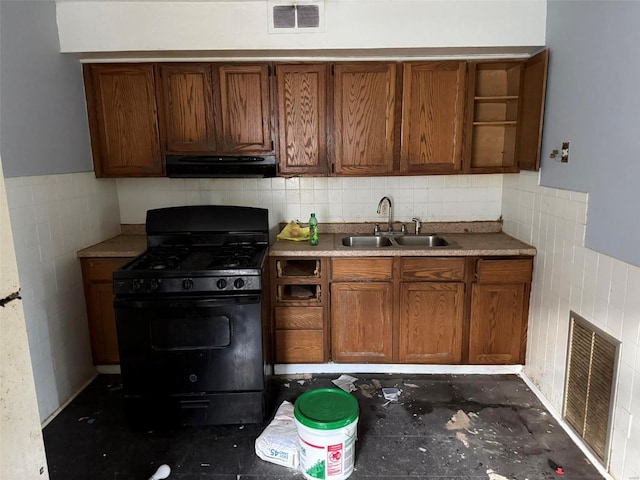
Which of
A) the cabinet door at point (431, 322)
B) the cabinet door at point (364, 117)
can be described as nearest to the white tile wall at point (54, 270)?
the cabinet door at point (364, 117)

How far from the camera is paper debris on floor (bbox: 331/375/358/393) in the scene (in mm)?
2650

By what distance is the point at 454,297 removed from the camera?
2.67 m

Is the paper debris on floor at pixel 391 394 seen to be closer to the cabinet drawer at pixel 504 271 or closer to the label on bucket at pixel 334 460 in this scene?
the label on bucket at pixel 334 460

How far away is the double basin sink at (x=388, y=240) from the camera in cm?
304

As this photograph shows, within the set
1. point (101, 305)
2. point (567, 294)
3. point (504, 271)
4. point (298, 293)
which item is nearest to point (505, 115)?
point (504, 271)

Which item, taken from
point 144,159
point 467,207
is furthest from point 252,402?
point 467,207

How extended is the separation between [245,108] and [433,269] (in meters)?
1.63

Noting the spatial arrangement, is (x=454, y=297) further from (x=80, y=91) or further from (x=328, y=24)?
(x=80, y=91)

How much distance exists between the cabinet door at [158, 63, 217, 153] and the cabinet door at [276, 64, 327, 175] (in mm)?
475

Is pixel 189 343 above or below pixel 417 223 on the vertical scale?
below

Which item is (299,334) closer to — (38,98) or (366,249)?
(366,249)

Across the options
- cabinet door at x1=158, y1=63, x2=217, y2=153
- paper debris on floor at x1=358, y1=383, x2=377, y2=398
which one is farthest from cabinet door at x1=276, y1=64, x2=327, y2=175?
paper debris on floor at x1=358, y1=383, x2=377, y2=398

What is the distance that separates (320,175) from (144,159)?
3.96 ft

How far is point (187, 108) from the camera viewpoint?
274 centimetres
